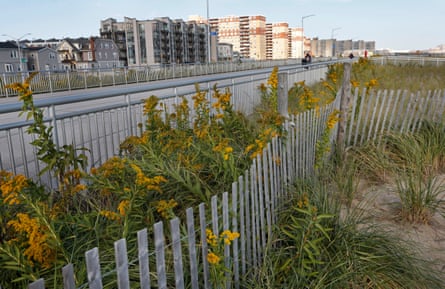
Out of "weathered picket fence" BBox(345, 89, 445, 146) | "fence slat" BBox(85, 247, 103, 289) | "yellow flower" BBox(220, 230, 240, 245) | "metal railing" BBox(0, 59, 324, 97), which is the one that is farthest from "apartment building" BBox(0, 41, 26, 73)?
"fence slat" BBox(85, 247, 103, 289)

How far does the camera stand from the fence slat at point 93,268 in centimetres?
158

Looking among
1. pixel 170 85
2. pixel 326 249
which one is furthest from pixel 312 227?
pixel 170 85

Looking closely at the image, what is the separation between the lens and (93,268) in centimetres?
161

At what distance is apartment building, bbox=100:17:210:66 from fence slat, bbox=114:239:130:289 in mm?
95222

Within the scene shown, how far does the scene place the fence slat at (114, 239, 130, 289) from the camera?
1.70m

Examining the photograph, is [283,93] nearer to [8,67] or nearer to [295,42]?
[8,67]

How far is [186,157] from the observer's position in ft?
13.5

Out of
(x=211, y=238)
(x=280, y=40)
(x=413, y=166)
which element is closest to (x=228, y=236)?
(x=211, y=238)

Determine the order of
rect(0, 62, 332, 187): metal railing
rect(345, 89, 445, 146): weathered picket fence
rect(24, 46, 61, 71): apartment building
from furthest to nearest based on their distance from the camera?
1. rect(24, 46, 61, 71): apartment building
2. rect(345, 89, 445, 146): weathered picket fence
3. rect(0, 62, 332, 187): metal railing

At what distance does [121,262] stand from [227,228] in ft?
3.26

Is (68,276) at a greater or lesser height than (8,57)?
lesser

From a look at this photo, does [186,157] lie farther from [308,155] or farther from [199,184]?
[308,155]

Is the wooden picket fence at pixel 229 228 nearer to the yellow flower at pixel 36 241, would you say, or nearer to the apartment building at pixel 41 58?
the yellow flower at pixel 36 241

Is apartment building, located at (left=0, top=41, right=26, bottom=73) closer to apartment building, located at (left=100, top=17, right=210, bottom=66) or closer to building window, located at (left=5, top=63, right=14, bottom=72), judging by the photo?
building window, located at (left=5, top=63, right=14, bottom=72)
